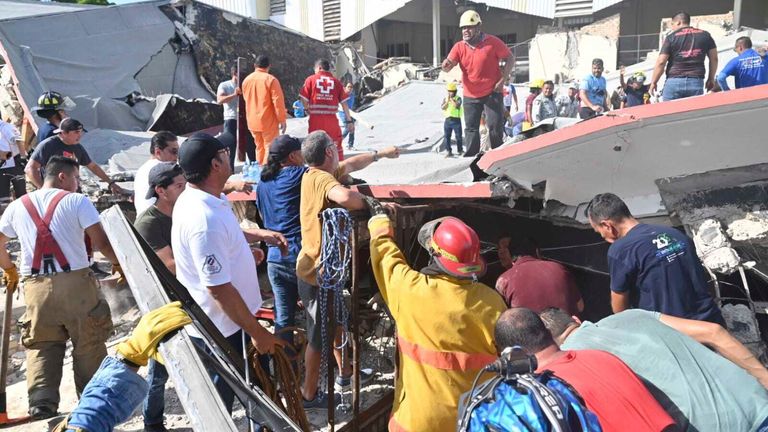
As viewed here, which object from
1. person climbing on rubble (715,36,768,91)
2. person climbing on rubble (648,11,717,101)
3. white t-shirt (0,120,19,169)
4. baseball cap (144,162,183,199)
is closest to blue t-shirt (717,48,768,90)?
person climbing on rubble (715,36,768,91)

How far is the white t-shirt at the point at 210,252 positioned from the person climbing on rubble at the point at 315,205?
564 mm

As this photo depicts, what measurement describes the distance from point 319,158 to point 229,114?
4.60 metres

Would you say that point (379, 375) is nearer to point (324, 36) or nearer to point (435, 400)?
point (435, 400)

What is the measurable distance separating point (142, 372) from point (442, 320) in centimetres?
313

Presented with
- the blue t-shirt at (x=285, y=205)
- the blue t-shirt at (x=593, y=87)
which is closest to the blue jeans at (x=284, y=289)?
the blue t-shirt at (x=285, y=205)

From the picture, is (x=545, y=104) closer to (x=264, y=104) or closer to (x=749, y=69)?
(x=749, y=69)

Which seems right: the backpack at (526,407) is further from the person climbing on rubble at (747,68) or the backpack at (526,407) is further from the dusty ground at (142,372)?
the person climbing on rubble at (747,68)

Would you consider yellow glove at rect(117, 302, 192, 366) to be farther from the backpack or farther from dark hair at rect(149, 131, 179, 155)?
dark hair at rect(149, 131, 179, 155)

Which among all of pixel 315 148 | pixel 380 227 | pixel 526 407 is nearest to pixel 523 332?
pixel 526 407

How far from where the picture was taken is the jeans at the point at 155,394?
137 inches

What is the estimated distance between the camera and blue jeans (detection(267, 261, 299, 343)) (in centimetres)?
401

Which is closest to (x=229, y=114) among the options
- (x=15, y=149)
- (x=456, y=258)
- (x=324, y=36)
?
(x=15, y=149)

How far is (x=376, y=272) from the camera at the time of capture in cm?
286

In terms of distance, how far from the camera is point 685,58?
5883mm
